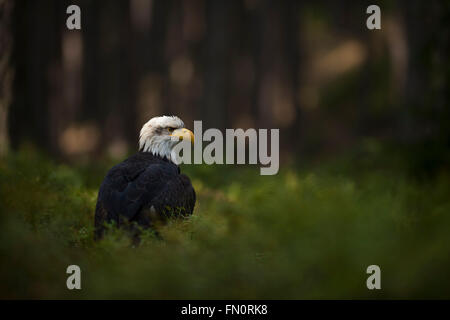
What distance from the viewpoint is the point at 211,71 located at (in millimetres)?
21531

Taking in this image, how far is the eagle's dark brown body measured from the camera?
6.46 metres

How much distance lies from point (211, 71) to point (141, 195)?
15.6m

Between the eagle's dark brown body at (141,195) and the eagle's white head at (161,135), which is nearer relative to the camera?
the eagle's dark brown body at (141,195)

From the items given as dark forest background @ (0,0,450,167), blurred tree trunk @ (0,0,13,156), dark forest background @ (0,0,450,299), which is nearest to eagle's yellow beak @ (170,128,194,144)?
dark forest background @ (0,0,450,299)

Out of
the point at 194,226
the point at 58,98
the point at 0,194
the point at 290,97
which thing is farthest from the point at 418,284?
the point at 58,98

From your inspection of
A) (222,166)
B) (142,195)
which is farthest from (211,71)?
(142,195)

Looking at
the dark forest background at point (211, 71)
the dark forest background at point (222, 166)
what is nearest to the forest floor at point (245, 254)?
the dark forest background at point (222, 166)

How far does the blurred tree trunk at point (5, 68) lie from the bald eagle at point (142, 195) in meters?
3.94

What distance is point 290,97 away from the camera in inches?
949

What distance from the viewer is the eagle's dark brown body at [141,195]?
6.46 meters

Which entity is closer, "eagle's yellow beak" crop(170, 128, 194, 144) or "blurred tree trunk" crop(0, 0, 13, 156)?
"eagle's yellow beak" crop(170, 128, 194, 144)

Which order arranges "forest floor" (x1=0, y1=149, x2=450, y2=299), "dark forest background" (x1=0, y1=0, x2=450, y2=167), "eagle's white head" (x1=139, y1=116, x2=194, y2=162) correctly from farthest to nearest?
"dark forest background" (x1=0, y1=0, x2=450, y2=167) < "eagle's white head" (x1=139, y1=116, x2=194, y2=162) < "forest floor" (x1=0, y1=149, x2=450, y2=299)

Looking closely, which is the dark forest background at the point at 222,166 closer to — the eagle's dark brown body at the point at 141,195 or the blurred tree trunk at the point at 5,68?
the blurred tree trunk at the point at 5,68

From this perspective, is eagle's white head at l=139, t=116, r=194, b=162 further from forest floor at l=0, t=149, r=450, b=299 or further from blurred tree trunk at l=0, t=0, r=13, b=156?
blurred tree trunk at l=0, t=0, r=13, b=156
